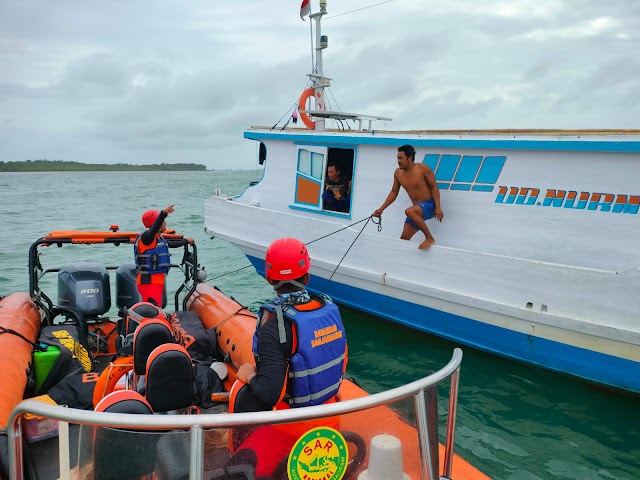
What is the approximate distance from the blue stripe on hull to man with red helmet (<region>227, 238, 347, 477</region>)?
14.0 feet

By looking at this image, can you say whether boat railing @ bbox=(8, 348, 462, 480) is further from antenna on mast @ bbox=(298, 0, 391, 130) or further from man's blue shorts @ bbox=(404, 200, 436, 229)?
antenna on mast @ bbox=(298, 0, 391, 130)

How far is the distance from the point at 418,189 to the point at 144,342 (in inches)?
174

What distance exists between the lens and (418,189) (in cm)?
699

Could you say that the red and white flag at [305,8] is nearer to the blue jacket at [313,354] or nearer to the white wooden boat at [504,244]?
the white wooden boat at [504,244]

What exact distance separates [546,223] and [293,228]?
3976 mm

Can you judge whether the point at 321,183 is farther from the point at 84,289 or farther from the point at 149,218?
the point at 84,289

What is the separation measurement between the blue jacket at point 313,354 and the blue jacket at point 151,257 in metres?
4.35

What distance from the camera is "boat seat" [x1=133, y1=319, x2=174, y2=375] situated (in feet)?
12.4

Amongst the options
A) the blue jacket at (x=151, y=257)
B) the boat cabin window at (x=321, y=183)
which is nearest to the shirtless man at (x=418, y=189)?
the boat cabin window at (x=321, y=183)

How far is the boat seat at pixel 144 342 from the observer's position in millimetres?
3770

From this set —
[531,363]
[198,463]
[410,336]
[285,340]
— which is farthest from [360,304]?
[198,463]

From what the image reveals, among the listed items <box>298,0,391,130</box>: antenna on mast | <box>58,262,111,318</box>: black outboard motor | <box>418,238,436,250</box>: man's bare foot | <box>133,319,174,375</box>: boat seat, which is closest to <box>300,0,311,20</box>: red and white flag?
<box>298,0,391,130</box>: antenna on mast

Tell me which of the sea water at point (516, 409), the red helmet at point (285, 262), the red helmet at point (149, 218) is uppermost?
the red helmet at point (285, 262)

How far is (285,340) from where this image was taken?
8.02 ft
